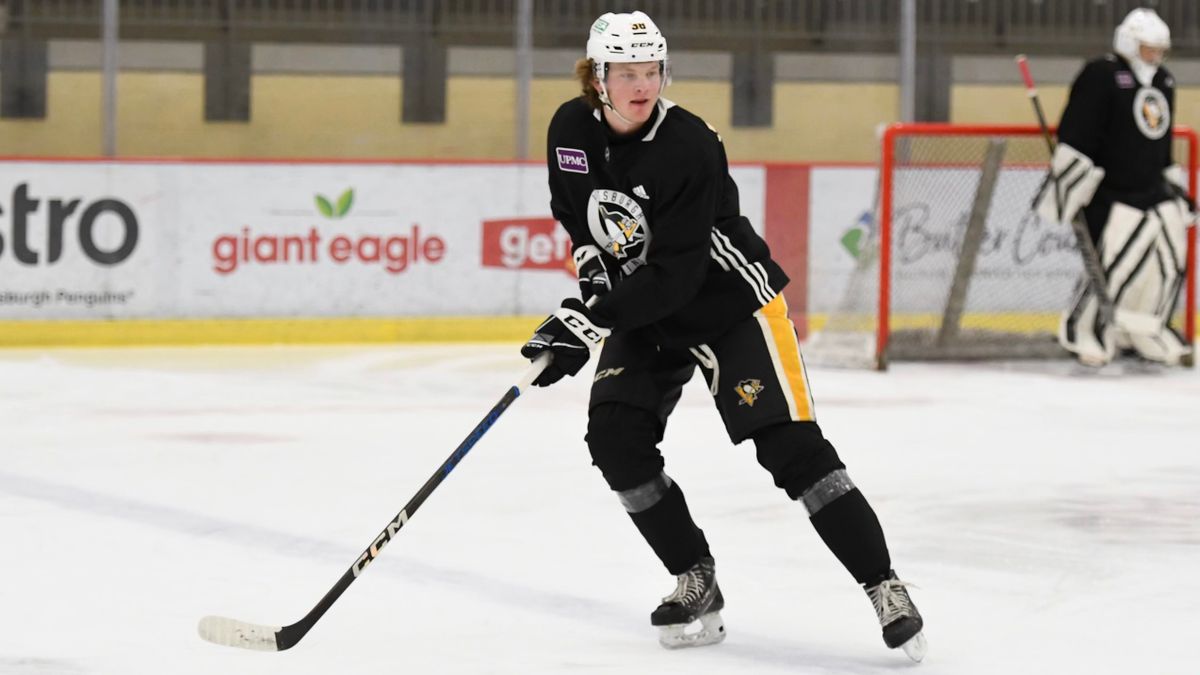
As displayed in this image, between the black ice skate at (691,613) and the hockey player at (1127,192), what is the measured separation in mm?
4727

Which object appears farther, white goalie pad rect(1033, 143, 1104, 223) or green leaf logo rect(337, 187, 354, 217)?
green leaf logo rect(337, 187, 354, 217)

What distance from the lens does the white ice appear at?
306 centimetres

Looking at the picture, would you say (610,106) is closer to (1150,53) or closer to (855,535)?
(855,535)

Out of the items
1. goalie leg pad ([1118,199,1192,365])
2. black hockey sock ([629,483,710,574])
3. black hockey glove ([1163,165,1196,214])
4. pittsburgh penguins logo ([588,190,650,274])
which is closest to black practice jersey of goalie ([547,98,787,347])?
pittsburgh penguins logo ([588,190,650,274])

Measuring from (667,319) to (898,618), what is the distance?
0.58 metres

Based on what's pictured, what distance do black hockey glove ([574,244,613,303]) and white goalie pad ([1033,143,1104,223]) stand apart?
4.75 m

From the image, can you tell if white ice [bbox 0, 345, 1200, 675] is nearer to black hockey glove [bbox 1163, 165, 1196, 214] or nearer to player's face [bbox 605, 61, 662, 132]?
player's face [bbox 605, 61, 662, 132]

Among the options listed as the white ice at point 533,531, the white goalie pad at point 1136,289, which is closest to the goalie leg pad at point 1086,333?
the white goalie pad at point 1136,289

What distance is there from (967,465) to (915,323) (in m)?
2.79

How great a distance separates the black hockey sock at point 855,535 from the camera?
9.68ft

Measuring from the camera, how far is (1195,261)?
8.05 metres

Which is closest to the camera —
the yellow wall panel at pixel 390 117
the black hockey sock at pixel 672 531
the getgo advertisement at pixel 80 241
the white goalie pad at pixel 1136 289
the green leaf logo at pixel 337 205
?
the black hockey sock at pixel 672 531

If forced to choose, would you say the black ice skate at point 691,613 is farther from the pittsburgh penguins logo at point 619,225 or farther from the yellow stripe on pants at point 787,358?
the pittsburgh penguins logo at point 619,225

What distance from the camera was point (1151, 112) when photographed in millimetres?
7473
